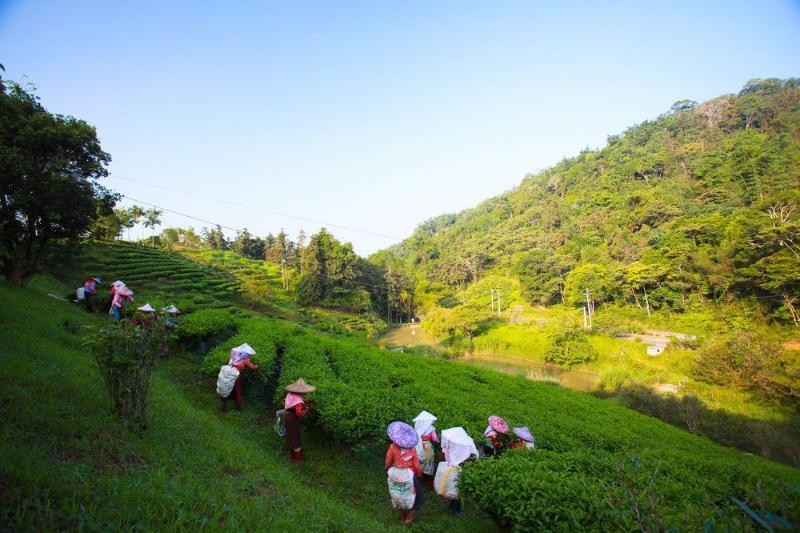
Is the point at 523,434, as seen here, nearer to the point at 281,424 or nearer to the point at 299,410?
the point at 299,410

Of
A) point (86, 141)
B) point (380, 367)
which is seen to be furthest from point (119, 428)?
point (86, 141)

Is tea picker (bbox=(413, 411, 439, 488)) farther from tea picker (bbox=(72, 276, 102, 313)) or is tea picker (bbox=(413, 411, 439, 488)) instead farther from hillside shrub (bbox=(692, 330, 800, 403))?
hillside shrub (bbox=(692, 330, 800, 403))

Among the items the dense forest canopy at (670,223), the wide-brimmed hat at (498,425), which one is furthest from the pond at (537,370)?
the wide-brimmed hat at (498,425)

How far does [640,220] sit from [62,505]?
61180 millimetres

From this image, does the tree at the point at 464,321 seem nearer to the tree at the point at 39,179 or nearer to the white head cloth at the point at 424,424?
the tree at the point at 39,179

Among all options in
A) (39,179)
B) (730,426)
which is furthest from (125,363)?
(730,426)

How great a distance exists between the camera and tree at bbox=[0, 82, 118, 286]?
39.3 feet

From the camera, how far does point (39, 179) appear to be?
1223cm

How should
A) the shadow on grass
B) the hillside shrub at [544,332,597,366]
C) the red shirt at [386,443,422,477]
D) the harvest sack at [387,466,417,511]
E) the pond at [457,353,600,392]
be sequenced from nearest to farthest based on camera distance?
the harvest sack at [387,466,417,511] < the red shirt at [386,443,422,477] < the shadow on grass < the pond at [457,353,600,392] < the hillside shrub at [544,332,597,366]

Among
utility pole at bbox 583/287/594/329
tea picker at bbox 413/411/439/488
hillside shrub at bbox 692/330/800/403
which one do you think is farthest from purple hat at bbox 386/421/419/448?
utility pole at bbox 583/287/594/329

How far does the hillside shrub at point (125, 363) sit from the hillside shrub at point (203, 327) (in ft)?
23.6

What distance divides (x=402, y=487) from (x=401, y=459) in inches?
14.2

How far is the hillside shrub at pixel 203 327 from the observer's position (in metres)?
11.5

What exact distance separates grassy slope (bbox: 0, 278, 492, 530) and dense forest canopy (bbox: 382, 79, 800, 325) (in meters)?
35.5
